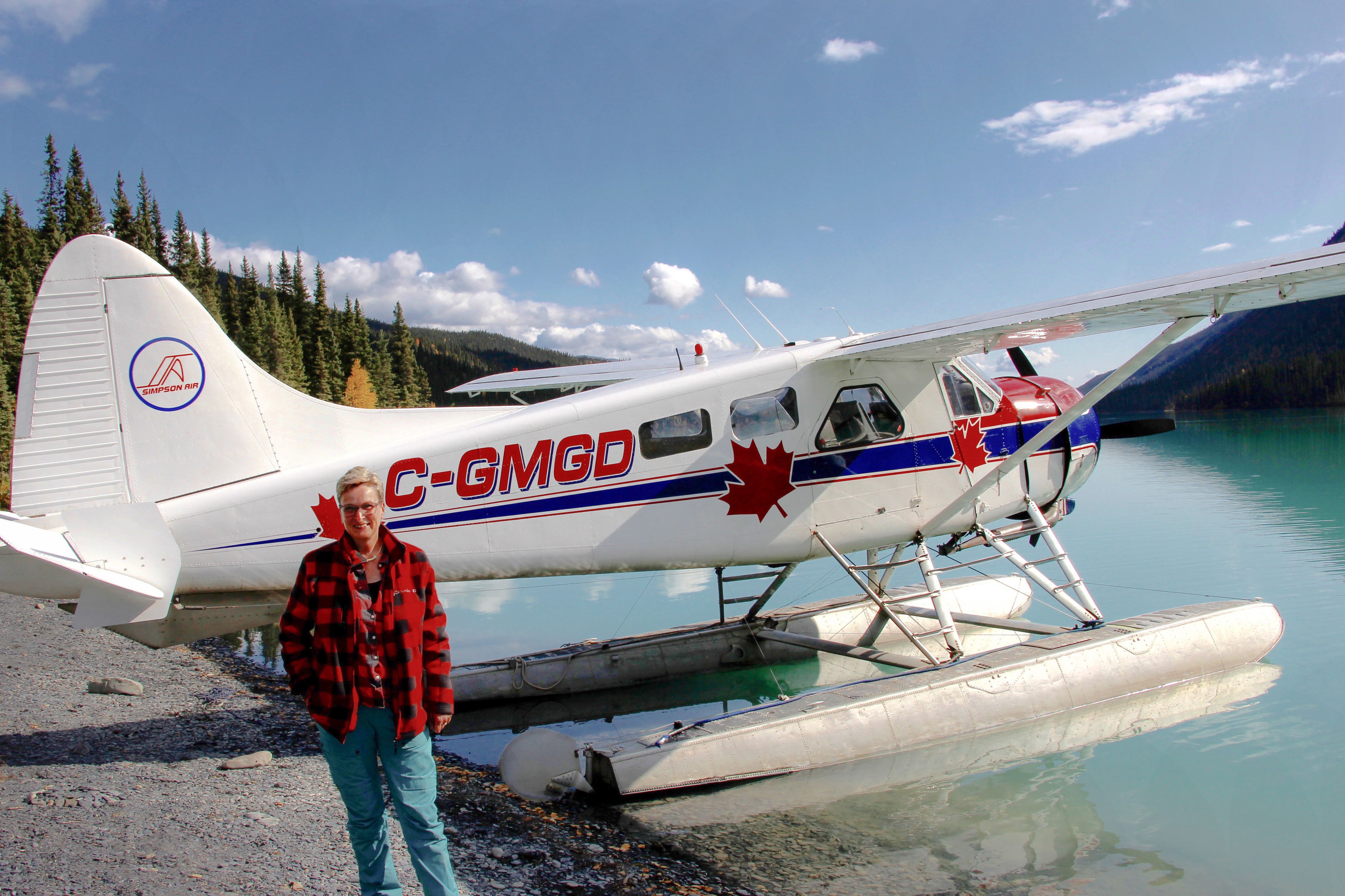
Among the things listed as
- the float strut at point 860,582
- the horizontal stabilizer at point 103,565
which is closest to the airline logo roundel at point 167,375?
the horizontal stabilizer at point 103,565

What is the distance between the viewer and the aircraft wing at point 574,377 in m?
8.03

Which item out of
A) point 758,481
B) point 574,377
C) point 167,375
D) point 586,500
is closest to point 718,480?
point 758,481

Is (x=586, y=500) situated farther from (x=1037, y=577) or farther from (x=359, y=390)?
(x=359, y=390)

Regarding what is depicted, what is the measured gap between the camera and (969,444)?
6.56 meters

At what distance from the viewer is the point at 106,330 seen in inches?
197

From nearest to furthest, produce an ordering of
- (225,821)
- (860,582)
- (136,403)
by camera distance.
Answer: (225,821) < (136,403) < (860,582)

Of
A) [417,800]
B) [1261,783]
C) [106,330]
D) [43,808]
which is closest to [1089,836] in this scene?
[1261,783]

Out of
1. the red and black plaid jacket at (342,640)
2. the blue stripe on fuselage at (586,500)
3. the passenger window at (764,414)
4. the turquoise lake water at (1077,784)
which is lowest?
the turquoise lake water at (1077,784)

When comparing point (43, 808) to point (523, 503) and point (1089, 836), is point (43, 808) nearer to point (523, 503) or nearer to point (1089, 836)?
point (523, 503)

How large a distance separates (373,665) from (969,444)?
536cm

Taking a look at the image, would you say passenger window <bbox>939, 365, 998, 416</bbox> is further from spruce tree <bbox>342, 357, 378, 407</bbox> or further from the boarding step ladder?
spruce tree <bbox>342, 357, 378, 407</bbox>

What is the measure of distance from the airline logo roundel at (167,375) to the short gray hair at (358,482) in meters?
3.29

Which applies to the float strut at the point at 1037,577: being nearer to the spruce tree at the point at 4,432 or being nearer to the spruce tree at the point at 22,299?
the spruce tree at the point at 4,432

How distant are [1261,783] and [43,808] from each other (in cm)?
705
